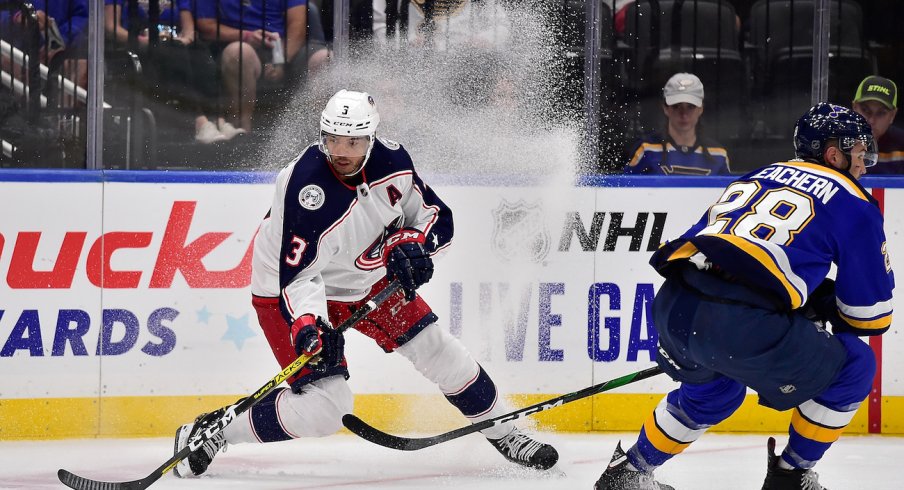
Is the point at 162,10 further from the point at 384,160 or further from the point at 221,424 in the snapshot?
the point at 221,424

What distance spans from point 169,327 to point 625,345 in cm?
155

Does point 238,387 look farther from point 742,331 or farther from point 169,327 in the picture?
point 742,331

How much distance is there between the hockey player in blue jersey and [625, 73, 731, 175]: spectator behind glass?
61.1 inches

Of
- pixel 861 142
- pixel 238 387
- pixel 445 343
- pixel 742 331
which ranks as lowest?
pixel 238 387

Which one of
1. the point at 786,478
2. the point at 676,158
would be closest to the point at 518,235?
the point at 676,158

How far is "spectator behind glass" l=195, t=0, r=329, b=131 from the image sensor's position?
176 inches

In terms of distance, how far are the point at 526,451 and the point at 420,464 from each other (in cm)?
37

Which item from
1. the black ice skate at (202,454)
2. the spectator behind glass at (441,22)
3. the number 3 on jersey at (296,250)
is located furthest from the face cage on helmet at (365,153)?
the spectator behind glass at (441,22)

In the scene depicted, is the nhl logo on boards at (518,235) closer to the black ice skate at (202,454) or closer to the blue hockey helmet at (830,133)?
the black ice skate at (202,454)

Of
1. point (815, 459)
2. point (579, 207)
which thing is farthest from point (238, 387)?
point (815, 459)

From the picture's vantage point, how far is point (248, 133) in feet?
14.7

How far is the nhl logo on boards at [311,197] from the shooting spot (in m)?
3.34

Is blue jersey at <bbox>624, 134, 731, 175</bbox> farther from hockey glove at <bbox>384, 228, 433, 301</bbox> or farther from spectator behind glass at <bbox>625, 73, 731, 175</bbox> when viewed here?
hockey glove at <bbox>384, 228, 433, 301</bbox>

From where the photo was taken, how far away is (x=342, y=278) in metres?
3.56
